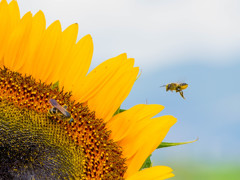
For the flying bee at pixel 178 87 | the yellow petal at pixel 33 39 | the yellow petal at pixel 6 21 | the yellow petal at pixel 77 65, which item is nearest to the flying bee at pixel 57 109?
the yellow petal at pixel 77 65

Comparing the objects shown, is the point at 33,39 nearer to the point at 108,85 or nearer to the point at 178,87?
the point at 108,85

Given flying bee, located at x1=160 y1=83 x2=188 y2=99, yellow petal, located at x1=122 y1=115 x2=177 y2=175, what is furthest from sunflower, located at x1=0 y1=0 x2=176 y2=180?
flying bee, located at x1=160 y1=83 x2=188 y2=99

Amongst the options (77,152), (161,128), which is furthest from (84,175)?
(161,128)

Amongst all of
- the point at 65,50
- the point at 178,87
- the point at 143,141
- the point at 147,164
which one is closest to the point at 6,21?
the point at 65,50

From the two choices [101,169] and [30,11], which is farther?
[30,11]

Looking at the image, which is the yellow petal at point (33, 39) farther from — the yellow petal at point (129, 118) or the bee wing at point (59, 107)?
the yellow petal at point (129, 118)

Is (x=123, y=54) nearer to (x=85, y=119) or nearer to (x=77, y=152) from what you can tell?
(x=85, y=119)
